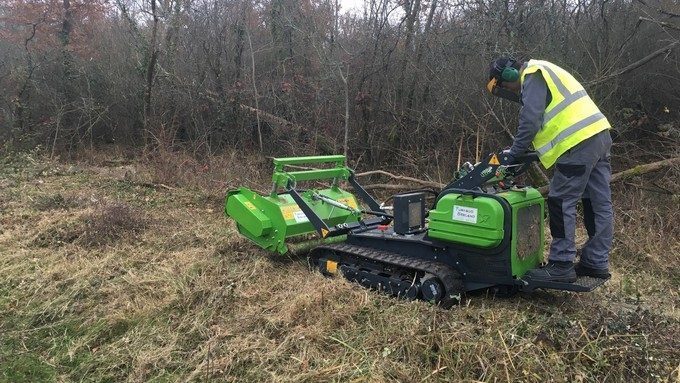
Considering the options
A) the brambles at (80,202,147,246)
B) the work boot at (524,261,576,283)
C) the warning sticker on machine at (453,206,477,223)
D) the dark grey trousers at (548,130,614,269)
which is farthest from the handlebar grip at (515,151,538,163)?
the brambles at (80,202,147,246)

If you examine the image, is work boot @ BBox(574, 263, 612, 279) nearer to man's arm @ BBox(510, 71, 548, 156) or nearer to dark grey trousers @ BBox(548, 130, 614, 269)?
dark grey trousers @ BBox(548, 130, 614, 269)

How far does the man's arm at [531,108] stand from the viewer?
13.3ft

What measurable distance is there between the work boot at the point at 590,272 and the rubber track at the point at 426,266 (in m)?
0.97

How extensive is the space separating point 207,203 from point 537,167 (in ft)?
16.7

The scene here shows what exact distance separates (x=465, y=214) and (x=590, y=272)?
114 cm

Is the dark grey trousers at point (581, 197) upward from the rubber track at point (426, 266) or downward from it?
upward

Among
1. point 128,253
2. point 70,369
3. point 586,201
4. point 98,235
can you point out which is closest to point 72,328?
point 70,369

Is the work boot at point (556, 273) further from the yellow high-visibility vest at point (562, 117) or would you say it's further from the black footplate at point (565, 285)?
the yellow high-visibility vest at point (562, 117)

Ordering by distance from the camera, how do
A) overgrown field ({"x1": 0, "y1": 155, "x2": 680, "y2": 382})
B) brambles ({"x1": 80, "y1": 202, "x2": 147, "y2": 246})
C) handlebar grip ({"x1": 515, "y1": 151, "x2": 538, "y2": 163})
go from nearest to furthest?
1. overgrown field ({"x1": 0, "y1": 155, "x2": 680, "y2": 382})
2. handlebar grip ({"x1": 515, "y1": 151, "x2": 538, "y2": 163})
3. brambles ({"x1": 80, "y1": 202, "x2": 147, "y2": 246})

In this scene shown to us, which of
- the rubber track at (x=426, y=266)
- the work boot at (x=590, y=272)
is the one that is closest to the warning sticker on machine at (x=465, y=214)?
the rubber track at (x=426, y=266)

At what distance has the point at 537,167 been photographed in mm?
7777

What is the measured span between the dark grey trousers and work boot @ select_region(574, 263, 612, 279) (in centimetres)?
3

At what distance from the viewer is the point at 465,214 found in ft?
13.6

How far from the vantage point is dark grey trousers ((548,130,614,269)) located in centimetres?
400
